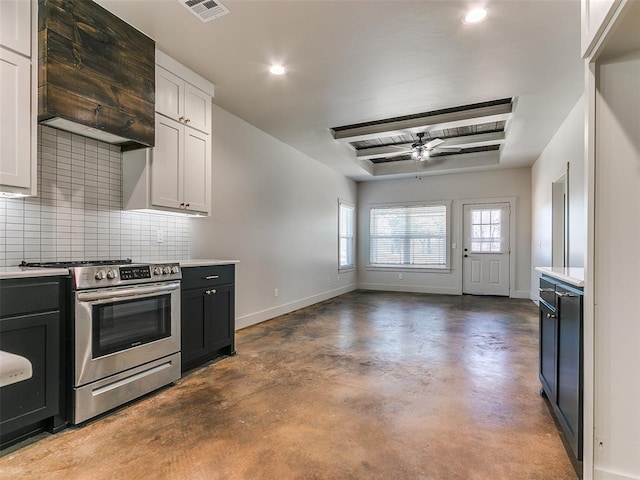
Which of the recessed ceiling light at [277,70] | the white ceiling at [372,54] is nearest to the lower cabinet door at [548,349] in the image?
the white ceiling at [372,54]

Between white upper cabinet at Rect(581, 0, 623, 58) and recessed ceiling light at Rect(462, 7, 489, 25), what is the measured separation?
93 cm

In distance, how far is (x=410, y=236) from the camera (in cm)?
831

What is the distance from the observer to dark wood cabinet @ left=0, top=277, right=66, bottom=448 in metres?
1.85

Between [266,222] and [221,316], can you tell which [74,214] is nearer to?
[221,316]

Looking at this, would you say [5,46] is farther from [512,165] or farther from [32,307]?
[512,165]

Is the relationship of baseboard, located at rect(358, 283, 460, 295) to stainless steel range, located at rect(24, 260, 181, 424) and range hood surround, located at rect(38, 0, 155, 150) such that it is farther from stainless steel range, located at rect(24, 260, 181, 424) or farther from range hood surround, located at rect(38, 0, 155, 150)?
range hood surround, located at rect(38, 0, 155, 150)

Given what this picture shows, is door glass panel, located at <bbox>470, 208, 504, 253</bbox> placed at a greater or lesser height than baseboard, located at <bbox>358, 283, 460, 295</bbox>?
greater

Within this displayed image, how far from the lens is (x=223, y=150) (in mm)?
4285

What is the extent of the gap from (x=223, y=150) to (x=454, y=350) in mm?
3527

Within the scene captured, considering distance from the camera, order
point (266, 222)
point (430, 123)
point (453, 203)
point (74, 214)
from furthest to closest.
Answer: point (453, 203), point (266, 222), point (430, 123), point (74, 214)

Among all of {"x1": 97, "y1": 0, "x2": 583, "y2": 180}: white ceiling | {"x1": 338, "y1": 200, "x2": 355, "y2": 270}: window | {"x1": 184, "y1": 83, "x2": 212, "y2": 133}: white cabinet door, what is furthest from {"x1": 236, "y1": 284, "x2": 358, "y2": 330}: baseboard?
{"x1": 97, "y1": 0, "x2": 583, "y2": 180}: white ceiling

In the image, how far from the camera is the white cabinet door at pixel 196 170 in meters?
3.31

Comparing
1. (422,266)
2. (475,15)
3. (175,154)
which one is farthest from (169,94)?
(422,266)

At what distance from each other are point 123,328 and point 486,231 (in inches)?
288
